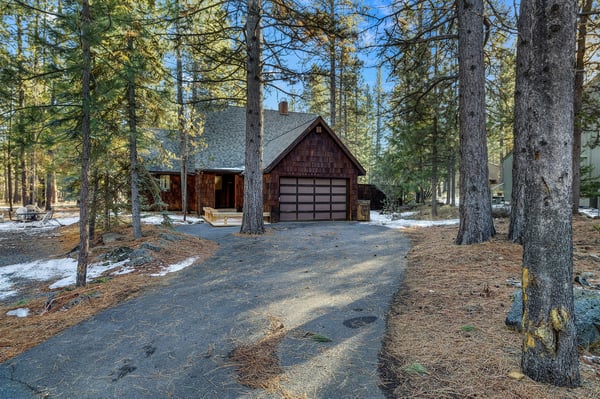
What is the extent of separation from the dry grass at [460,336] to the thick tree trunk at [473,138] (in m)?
1.25

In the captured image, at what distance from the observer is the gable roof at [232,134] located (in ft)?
64.4

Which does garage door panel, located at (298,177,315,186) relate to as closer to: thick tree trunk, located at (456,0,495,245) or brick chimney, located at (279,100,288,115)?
thick tree trunk, located at (456,0,495,245)

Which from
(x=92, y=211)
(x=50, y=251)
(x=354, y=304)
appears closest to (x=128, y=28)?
(x=92, y=211)

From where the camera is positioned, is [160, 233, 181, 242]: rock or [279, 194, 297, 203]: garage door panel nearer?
[160, 233, 181, 242]: rock

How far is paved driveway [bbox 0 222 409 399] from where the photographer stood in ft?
8.09

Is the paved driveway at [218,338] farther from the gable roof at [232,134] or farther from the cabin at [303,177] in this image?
the gable roof at [232,134]

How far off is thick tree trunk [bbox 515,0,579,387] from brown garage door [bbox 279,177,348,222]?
41.9 feet

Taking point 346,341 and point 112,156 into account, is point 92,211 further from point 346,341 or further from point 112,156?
point 346,341

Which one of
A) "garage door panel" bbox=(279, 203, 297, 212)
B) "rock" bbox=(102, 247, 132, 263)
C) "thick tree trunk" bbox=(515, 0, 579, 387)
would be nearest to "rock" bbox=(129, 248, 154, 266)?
"rock" bbox=(102, 247, 132, 263)

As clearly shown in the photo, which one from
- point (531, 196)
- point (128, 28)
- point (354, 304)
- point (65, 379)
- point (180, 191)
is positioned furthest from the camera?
point (180, 191)

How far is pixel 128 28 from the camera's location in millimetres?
8094

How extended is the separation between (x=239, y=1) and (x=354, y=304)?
28.4 feet

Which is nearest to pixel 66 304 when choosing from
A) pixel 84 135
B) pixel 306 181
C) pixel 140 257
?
pixel 140 257

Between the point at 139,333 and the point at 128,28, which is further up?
the point at 128,28
